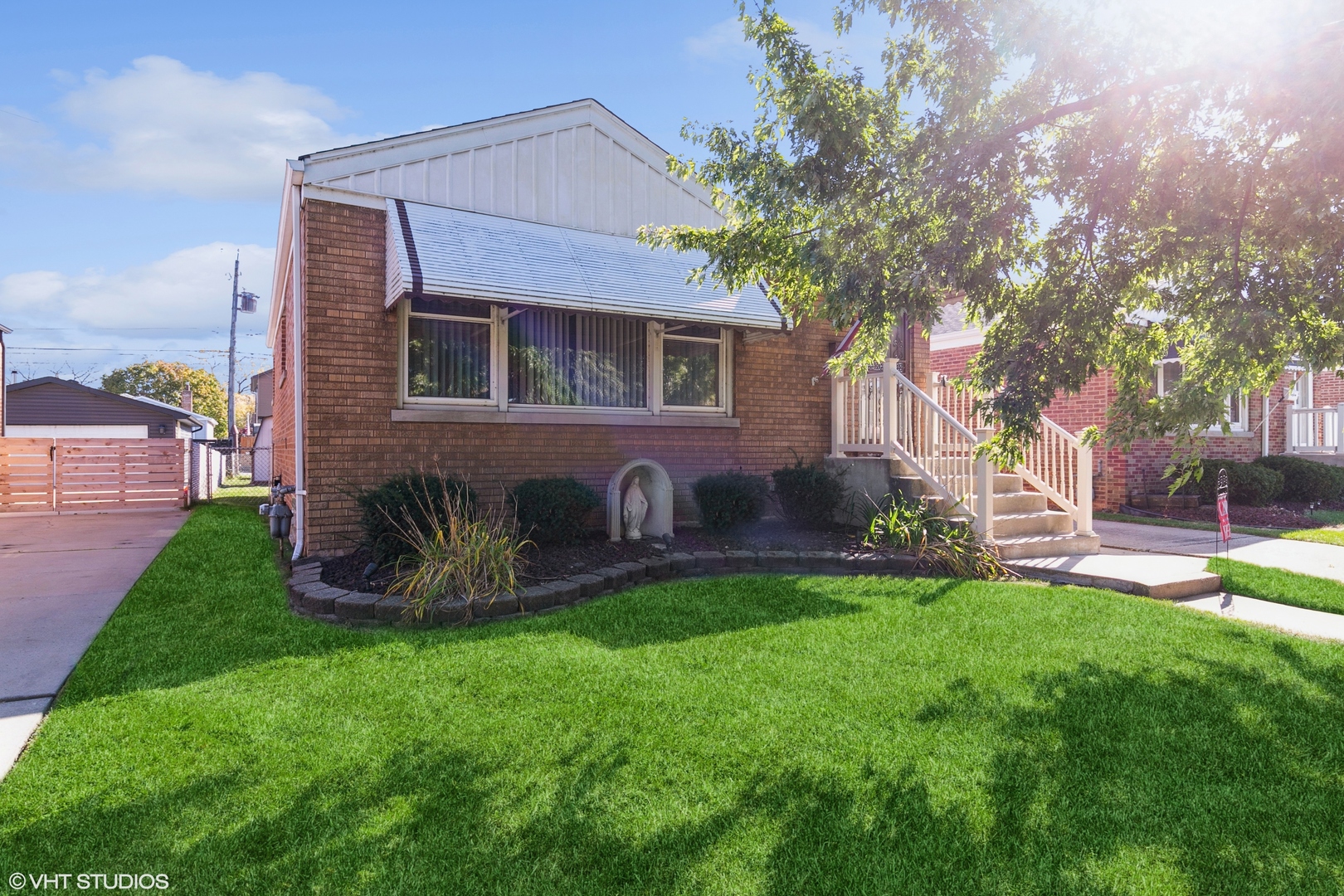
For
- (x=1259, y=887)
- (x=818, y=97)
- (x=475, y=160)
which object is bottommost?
(x=1259, y=887)

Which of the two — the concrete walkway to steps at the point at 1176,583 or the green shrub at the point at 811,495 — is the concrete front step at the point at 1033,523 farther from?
the green shrub at the point at 811,495

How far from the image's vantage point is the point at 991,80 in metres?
5.47

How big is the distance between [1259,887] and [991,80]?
524cm

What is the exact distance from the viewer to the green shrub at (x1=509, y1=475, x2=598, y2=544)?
24.8 feet

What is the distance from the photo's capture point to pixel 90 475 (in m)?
15.7

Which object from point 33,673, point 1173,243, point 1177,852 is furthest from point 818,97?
point 33,673

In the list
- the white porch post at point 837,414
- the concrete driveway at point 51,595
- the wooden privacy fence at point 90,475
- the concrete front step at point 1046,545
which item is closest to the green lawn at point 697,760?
the concrete driveway at point 51,595

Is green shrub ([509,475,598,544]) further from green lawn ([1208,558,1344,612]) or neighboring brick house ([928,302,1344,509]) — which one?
neighboring brick house ([928,302,1344,509])

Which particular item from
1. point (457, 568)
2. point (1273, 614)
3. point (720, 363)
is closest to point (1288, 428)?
point (1273, 614)

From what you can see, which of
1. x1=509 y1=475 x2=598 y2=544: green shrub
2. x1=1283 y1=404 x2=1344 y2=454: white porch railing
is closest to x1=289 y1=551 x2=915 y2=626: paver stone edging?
x1=509 y1=475 x2=598 y2=544: green shrub

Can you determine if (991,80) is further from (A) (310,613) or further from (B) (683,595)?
(A) (310,613)

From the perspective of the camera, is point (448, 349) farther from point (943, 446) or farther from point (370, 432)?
point (943, 446)

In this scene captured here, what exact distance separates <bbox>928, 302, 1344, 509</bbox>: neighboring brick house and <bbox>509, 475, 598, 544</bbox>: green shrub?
294 inches

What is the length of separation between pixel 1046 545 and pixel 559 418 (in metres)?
5.82
